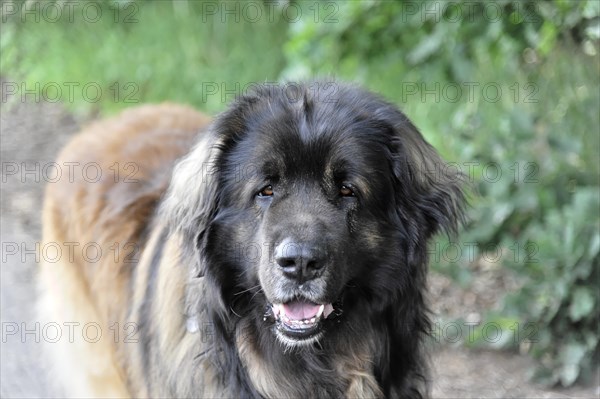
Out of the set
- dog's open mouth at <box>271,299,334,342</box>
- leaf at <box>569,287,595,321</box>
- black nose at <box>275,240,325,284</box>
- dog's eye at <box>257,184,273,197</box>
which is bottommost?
leaf at <box>569,287,595,321</box>

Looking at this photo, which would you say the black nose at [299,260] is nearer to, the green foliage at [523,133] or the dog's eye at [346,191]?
the dog's eye at [346,191]

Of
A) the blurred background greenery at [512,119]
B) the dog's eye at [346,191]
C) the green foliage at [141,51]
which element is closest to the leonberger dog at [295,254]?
the dog's eye at [346,191]

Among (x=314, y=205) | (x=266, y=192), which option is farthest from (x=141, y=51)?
(x=314, y=205)

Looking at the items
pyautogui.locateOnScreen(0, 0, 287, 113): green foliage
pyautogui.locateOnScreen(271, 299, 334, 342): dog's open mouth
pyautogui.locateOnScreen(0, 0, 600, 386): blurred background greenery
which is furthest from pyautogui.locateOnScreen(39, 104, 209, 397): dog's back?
pyautogui.locateOnScreen(0, 0, 287, 113): green foliage

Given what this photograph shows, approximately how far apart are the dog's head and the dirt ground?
1677mm

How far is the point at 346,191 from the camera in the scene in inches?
149

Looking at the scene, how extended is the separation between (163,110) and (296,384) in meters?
2.23

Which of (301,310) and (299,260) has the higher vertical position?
(299,260)

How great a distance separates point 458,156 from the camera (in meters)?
6.58

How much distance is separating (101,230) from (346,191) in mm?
1643

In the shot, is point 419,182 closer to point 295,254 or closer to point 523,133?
point 295,254

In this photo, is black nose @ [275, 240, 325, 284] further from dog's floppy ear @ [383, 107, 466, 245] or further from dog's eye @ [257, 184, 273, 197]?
dog's floppy ear @ [383, 107, 466, 245]

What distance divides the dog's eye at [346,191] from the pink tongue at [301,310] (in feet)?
1.70

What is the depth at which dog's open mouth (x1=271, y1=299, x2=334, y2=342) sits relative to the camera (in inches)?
145
